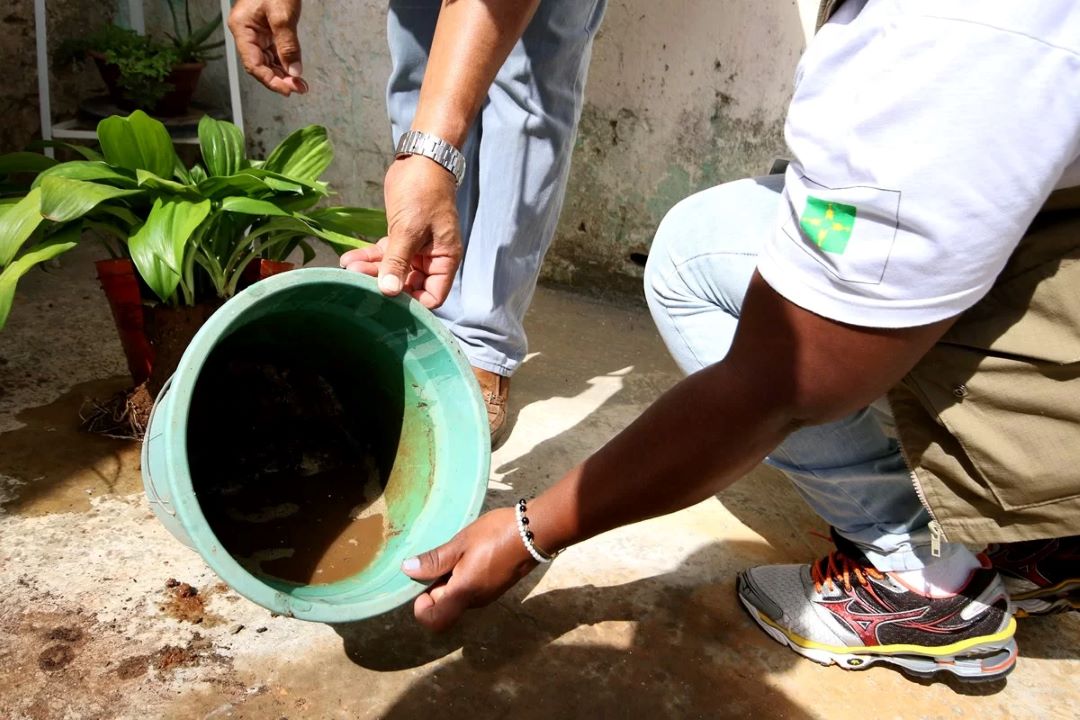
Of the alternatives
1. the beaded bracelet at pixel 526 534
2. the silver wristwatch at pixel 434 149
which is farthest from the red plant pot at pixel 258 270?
the beaded bracelet at pixel 526 534

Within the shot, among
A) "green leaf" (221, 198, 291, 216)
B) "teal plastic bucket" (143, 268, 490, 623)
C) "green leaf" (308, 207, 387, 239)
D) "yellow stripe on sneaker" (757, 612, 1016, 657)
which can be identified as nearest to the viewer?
"teal plastic bucket" (143, 268, 490, 623)

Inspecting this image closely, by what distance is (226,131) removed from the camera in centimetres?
184

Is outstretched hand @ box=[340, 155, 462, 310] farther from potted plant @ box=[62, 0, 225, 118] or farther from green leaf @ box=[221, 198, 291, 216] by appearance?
potted plant @ box=[62, 0, 225, 118]

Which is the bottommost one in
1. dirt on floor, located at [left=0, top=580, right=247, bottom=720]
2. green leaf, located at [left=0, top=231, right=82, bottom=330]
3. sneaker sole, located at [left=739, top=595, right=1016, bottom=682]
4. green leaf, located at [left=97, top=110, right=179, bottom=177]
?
dirt on floor, located at [left=0, top=580, right=247, bottom=720]

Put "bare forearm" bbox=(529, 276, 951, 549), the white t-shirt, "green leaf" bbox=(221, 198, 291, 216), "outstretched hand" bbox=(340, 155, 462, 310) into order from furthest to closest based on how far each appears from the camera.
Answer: "green leaf" bbox=(221, 198, 291, 216)
"outstretched hand" bbox=(340, 155, 462, 310)
"bare forearm" bbox=(529, 276, 951, 549)
the white t-shirt

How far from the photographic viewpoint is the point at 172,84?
2.61m

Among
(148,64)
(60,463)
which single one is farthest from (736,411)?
(148,64)

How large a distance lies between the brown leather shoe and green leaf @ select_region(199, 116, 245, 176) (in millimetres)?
616

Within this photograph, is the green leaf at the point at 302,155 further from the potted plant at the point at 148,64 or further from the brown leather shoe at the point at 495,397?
the potted plant at the point at 148,64

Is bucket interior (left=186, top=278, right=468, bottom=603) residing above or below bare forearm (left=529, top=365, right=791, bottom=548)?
below

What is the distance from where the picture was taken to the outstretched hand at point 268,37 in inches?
63.2

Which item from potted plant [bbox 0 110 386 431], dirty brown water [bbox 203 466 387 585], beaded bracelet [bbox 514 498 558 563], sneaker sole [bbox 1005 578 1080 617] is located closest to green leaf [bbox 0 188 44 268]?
potted plant [bbox 0 110 386 431]

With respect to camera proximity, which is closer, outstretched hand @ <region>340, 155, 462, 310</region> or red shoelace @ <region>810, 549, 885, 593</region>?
outstretched hand @ <region>340, 155, 462, 310</region>

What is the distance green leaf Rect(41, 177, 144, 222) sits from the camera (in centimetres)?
148
